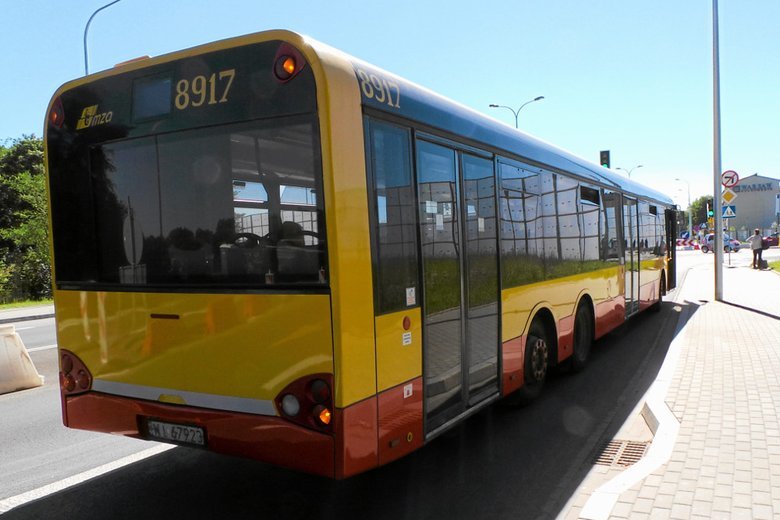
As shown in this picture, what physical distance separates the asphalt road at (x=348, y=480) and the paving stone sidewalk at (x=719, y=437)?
56cm

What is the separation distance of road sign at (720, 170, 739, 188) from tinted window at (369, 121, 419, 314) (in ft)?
49.8

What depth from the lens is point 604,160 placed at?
1028 inches

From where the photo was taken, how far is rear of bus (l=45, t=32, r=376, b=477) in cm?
339

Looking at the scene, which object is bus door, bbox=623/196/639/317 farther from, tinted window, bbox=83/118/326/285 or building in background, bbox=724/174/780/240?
building in background, bbox=724/174/780/240

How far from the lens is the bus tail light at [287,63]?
3389 mm

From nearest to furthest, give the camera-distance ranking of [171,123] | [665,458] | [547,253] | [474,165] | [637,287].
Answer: [171,123], [665,458], [474,165], [547,253], [637,287]

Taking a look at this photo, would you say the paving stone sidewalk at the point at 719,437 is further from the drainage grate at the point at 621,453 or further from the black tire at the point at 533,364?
the black tire at the point at 533,364

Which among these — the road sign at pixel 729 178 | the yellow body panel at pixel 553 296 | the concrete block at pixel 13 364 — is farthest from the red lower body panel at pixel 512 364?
the road sign at pixel 729 178

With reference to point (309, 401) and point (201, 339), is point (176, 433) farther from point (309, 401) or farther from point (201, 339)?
point (309, 401)

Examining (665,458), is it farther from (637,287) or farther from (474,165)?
(637,287)

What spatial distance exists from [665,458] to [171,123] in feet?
14.0

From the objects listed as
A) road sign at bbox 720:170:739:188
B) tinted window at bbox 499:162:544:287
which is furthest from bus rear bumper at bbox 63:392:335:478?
road sign at bbox 720:170:739:188

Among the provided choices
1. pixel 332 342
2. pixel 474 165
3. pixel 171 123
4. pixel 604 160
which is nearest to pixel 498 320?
pixel 474 165

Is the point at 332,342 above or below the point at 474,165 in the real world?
below
